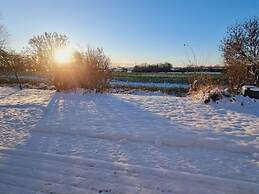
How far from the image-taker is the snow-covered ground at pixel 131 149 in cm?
511

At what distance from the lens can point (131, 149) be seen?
686cm

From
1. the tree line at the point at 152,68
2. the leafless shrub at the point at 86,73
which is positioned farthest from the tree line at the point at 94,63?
the tree line at the point at 152,68

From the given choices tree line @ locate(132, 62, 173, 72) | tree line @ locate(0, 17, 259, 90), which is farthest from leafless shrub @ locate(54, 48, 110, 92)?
tree line @ locate(132, 62, 173, 72)

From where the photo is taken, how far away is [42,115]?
414 inches

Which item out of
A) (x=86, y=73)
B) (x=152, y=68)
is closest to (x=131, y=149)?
(x=86, y=73)

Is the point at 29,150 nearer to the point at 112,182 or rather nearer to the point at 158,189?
the point at 112,182

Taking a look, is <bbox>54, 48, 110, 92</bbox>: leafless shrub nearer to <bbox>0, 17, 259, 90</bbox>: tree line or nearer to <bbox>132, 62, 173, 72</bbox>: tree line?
<bbox>0, 17, 259, 90</bbox>: tree line

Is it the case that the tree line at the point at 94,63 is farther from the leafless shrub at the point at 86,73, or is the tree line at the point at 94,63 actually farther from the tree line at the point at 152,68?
the tree line at the point at 152,68

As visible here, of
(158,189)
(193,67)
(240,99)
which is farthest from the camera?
(193,67)

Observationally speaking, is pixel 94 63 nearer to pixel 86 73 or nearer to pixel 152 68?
pixel 86 73

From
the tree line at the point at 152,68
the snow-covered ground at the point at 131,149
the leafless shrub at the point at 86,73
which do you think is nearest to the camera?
the snow-covered ground at the point at 131,149

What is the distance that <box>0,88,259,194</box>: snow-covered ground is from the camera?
5.11 m

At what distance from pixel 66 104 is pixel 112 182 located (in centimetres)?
799

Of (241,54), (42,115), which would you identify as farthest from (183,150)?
(241,54)
